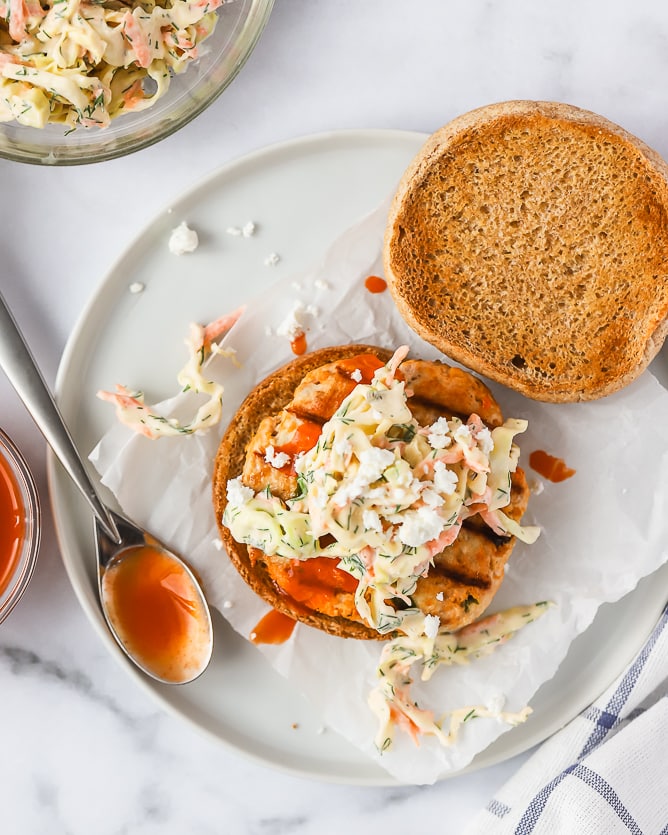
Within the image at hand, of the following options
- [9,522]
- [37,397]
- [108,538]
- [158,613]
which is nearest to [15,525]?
[9,522]

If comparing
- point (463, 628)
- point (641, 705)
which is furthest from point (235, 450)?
point (641, 705)

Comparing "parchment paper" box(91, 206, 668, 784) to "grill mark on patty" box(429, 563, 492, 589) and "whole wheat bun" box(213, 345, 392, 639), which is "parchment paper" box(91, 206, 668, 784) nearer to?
"whole wheat bun" box(213, 345, 392, 639)

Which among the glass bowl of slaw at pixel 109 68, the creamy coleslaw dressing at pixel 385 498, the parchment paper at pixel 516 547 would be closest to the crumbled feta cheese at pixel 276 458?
the creamy coleslaw dressing at pixel 385 498

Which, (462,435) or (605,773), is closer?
(462,435)

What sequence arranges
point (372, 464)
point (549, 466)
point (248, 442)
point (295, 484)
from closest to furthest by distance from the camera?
point (372, 464)
point (295, 484)
point (248, 442)
point (549, 466)

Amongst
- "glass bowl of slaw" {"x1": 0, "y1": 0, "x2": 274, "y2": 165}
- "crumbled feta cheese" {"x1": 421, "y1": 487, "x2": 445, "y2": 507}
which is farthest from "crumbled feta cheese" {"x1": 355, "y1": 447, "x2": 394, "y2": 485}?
"glass bowl of slaw" {"x1": 0, "y1": 0, "x2": 274, "y2": 165}

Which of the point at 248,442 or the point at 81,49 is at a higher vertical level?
the point at 81,49

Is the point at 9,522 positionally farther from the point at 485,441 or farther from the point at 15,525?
the point at 485,441

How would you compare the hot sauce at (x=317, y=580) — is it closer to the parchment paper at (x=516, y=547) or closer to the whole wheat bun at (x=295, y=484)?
the whole wheat bun at (x=295, y=484)
